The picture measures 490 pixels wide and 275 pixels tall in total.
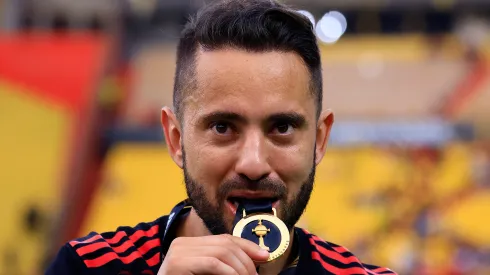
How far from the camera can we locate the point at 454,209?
1105cm

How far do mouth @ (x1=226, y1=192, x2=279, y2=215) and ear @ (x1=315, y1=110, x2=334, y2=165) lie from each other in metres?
0.30

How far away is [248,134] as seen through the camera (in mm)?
1907

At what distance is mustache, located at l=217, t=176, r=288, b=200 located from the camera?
1.89m

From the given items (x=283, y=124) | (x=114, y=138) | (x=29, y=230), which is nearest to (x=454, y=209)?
(x=114, y=138)

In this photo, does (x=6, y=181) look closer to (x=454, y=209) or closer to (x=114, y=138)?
(x=114, y=138)

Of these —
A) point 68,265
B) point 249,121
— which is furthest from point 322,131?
point 68,265

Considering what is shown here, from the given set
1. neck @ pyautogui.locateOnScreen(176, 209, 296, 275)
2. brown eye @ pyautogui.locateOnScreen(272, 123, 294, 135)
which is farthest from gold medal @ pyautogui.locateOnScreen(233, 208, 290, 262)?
neck @ pyautogui.locateOnScreen(176, 209, 296, 275)

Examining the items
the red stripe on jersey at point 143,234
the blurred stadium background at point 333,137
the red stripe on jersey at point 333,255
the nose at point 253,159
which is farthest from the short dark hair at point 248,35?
the blurred stadium background at point 333,137

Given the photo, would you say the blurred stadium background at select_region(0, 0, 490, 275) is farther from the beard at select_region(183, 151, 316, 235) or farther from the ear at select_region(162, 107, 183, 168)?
the beard at select_region(183, 151, 316, 235)

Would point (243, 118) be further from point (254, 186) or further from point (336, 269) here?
point (336, 269)

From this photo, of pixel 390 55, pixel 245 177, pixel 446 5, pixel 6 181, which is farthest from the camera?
pixel 446 5

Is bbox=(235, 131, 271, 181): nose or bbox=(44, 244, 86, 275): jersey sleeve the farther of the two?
bbox=(44, 244, 86, 275): jersey sleeve

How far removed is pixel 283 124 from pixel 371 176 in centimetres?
952

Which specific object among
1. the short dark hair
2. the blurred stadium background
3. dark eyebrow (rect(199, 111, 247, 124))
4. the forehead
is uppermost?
the short dark hair
